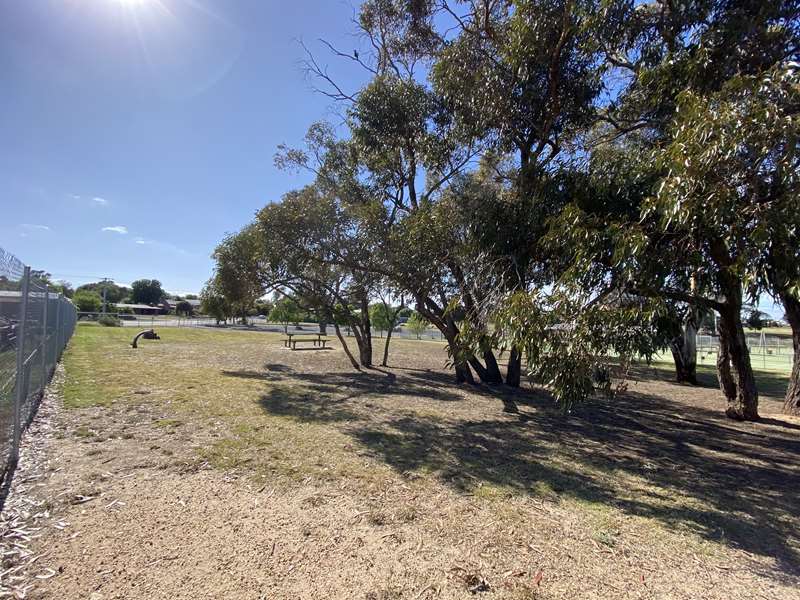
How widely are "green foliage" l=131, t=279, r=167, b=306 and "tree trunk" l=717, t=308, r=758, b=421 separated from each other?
307ft

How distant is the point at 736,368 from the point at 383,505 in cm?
738

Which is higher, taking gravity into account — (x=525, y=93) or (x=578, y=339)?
(x=525, y=93)

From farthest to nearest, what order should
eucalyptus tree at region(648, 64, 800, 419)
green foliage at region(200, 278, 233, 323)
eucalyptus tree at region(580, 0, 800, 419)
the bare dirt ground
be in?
green foliage at region(200, 278, 233, 323)
eucalyptus tree at region(580, 0, 800, 419)
eucalyptus tree at region(648, 64, 800, 419)
the bare dirt ground

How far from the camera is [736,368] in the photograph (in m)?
7.51

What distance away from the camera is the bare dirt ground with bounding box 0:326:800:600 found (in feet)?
8.32

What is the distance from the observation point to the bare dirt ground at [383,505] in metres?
2.54

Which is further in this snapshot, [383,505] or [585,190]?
[585,190]

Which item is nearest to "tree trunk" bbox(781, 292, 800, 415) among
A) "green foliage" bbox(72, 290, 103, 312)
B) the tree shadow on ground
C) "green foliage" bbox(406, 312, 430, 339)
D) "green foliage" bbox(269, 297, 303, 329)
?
the tree shadow on ground

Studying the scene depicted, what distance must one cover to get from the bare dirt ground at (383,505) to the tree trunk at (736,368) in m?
1.05

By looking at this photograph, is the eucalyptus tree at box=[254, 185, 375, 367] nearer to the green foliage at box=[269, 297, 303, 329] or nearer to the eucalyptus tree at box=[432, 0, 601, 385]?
the eucalyptus tree at box=[432, 0, 601, 385]

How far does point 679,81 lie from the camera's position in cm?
469

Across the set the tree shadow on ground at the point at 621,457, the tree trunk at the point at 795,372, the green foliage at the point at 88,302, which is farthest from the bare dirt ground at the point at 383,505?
the green foliage at the point at 88,302

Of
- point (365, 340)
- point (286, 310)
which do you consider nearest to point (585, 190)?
point (365, 340)

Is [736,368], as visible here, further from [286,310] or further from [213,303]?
[286,310]
